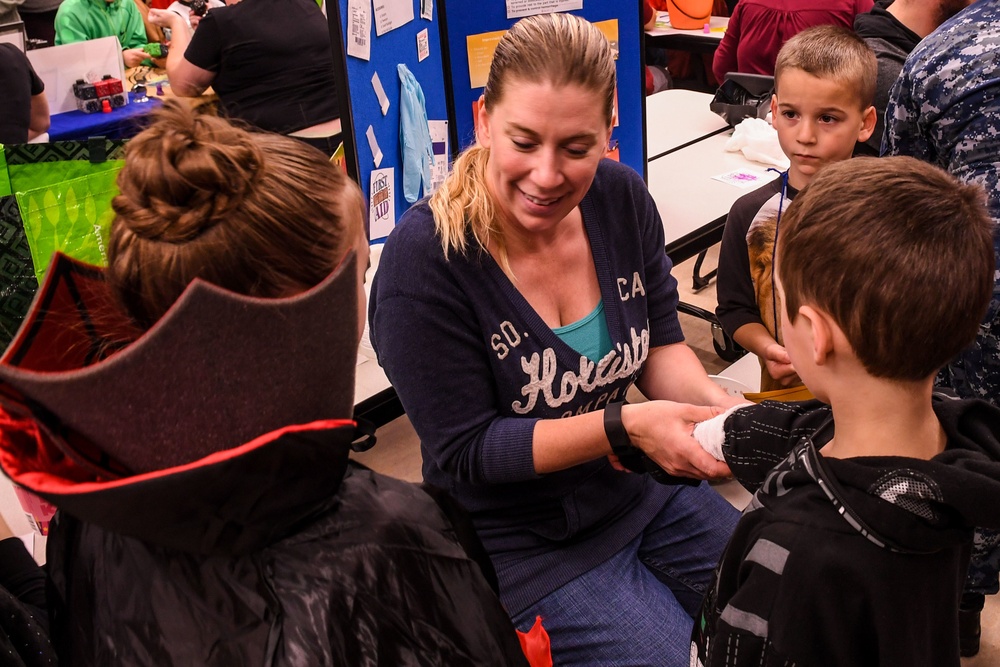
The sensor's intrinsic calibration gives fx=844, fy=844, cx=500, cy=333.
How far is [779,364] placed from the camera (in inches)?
75.4

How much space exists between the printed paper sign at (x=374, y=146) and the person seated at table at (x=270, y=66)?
5.54 feet

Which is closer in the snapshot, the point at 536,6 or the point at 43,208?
the point at 43,208

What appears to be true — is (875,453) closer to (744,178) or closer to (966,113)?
(966,113)

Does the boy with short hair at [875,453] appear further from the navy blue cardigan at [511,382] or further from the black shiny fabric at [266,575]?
the navy blue cardigan at [511,382]

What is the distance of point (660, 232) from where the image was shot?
1712mm

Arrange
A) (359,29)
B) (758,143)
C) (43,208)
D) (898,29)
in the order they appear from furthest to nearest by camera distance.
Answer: (758,143) < (898,29) < (359,29) < (43,208)

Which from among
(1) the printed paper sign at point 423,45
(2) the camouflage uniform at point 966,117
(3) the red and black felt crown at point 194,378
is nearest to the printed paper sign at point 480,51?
(1) the printed paper sign at point 423,45

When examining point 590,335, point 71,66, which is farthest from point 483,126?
point 71,66

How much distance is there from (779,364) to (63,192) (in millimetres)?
1664

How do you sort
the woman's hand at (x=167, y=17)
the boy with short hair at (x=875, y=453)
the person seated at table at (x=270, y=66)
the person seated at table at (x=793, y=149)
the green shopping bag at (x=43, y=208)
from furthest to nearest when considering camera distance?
the woman's hand at (x=167, y=17)
the person seated at table at (x=270, y=66)
the person seated at table at (x=793, y=149)
the green shopping bag at (x=43, y=208)
the boy with short hair at (x=875, y=453)

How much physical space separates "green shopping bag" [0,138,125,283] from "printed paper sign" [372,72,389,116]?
685 mm

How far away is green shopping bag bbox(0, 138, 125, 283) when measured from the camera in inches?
72.7

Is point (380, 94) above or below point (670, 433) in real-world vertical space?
above

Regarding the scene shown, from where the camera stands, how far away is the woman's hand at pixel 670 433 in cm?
138
